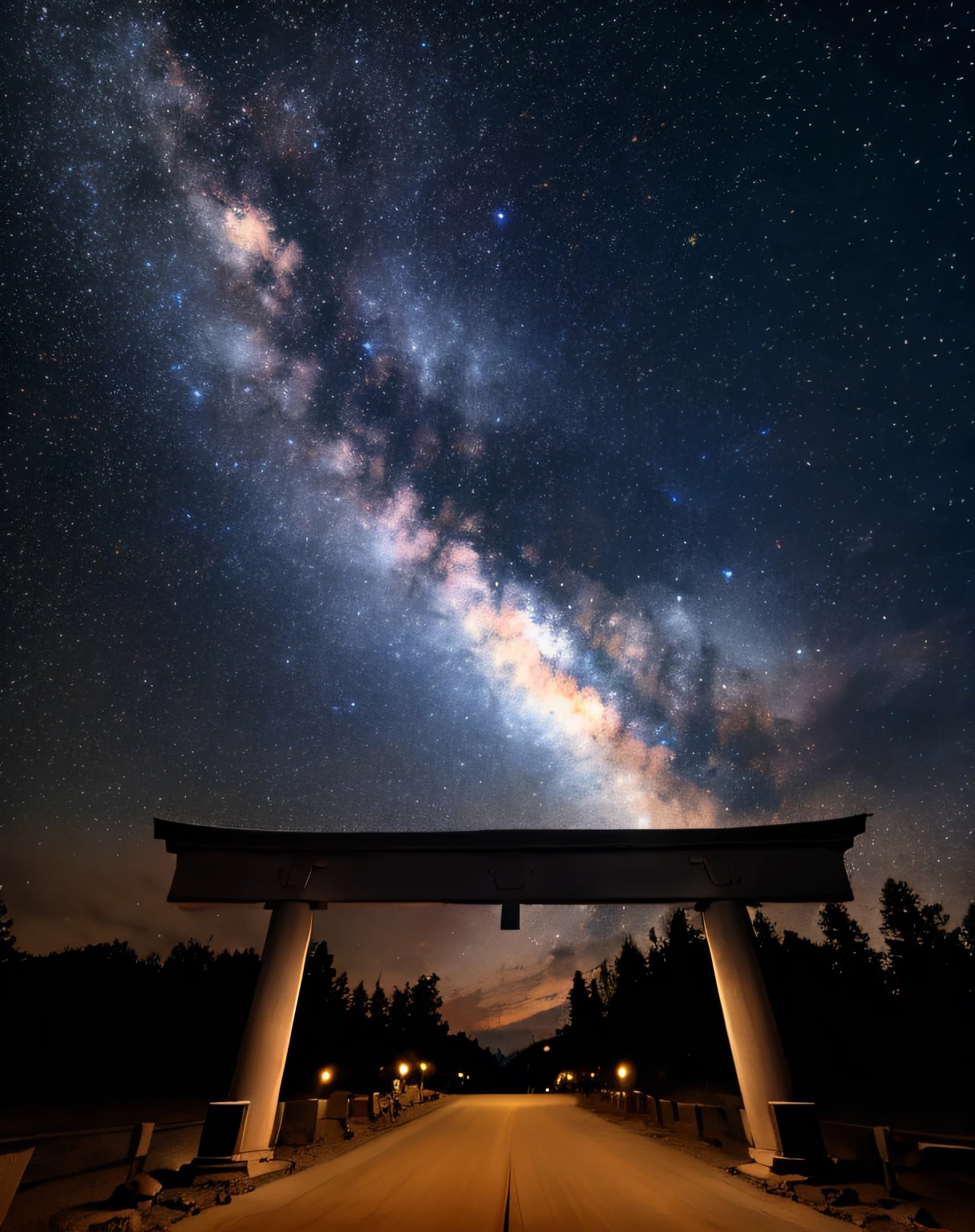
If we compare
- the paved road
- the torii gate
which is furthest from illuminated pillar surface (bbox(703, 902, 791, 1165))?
the paved road

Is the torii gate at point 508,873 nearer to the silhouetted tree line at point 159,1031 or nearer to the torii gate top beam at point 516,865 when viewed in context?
the torii gate top beam at point 516,865

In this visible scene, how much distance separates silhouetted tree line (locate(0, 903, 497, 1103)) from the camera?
1642 inches

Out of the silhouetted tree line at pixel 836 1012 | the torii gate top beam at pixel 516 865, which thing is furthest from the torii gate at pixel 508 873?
the silhouetted tree line at pixel 836 1012

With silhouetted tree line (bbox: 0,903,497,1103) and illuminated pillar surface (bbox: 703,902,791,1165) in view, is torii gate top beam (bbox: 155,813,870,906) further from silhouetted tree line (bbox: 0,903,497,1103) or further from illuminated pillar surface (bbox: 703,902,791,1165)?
silhouetted tree line (bbox: 0,903,497,1103)

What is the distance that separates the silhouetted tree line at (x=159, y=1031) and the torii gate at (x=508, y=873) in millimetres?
29630

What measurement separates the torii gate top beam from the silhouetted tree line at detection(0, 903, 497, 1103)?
30.0 meters

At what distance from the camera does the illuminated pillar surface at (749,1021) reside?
11664 mm

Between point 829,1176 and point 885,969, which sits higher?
point 885,969

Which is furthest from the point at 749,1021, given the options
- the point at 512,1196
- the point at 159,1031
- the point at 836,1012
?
the point at 159,1031

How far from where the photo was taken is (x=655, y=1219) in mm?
8328

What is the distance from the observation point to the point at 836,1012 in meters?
49.2

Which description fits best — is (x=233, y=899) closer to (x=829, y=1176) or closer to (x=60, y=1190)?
(x=60, y=1190)

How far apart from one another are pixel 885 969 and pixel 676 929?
70.6ft

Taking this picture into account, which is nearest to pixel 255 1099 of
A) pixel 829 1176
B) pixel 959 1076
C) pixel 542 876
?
pixel 542 876
